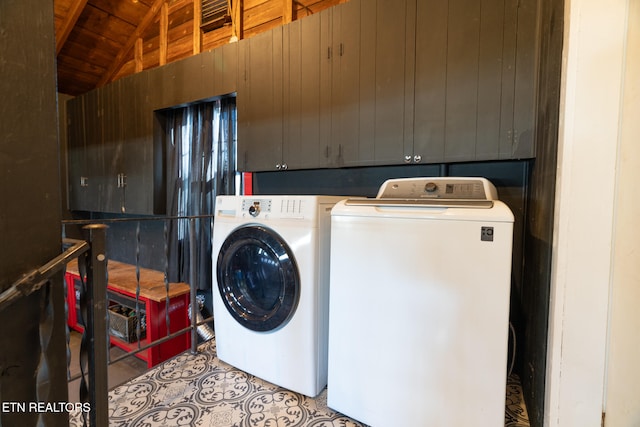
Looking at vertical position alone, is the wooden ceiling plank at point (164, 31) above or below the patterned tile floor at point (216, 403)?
above

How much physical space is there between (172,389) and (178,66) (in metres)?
2.51

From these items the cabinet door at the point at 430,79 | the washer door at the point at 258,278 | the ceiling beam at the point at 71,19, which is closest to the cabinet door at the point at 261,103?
the washer door at the point at 258,278

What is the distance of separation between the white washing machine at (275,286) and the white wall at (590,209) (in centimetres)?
89

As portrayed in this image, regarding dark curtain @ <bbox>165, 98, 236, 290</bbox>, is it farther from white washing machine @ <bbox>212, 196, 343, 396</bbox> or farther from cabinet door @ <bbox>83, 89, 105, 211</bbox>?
white washing machine @ <bbox>212, 196, 343, 396</bbox>

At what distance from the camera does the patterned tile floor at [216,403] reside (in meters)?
1.34

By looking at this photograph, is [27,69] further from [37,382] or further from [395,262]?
[395,262]

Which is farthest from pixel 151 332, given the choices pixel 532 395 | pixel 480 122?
pixel 480 122

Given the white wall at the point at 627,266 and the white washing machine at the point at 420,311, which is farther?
the white washing machine at the point at 420,311

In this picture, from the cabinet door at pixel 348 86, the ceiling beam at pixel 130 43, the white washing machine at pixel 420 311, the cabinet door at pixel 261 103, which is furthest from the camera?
the ceiling beam at pixel 130 43

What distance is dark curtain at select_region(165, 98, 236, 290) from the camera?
2.76 metres

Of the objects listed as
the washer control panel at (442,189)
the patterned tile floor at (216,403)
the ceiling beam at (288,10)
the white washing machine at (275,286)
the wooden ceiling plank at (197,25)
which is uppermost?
the wooden ceiling plank at (197,25)

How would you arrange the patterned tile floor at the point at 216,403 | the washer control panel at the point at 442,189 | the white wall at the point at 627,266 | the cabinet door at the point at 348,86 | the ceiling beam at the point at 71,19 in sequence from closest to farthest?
the white wall at the point at 627,266, the patterned tile floor at the point at 216,403, the washer control panel at the point at 442,189, the cabinet door at the point at 348,86, the ceiling beam at the point at 71,19

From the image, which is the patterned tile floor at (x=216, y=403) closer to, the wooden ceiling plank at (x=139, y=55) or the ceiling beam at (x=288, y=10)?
the ceiling beam at (x=288, y=10)

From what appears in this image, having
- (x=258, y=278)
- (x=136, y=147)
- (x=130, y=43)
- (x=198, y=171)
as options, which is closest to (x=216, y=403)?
(x=258, y=278)
